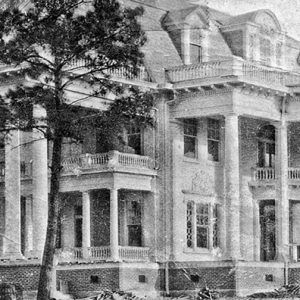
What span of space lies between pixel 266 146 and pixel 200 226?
517 cm

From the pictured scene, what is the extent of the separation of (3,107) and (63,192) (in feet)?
38.8

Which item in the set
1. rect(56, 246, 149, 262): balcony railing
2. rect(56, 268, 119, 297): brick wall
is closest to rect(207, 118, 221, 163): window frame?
rect(56, 246, 149, 262): balcony railing

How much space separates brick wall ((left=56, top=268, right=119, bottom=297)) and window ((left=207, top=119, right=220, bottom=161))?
7.23m

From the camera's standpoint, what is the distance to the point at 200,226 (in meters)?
38.9

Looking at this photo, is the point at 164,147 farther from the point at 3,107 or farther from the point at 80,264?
the point at 3,107

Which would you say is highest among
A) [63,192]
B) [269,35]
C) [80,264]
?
[269,35]

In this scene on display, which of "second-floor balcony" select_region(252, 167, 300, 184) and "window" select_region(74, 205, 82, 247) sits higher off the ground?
"second-floor balcony" select_region(252, 167, 300, 184)

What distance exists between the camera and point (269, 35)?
137 feet

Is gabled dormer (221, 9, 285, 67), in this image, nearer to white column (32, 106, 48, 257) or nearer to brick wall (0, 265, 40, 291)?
white column (32, 106, 48, 257)

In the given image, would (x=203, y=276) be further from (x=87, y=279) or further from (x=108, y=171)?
(x=108, y=171)

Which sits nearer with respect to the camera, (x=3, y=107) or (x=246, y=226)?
(x=3, y=107)

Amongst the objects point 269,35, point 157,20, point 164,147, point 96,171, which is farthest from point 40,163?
point 269,35

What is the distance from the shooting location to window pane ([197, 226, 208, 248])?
38844 mm

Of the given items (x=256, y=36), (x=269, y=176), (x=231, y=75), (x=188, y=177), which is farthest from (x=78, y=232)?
(x=256, y=36)
